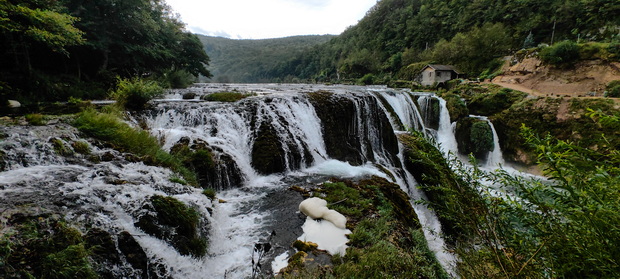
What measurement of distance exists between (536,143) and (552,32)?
43.7 meters

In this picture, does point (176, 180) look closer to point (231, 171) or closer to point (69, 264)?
point (231, 171)

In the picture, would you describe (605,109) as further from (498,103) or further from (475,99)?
A: (475,99)

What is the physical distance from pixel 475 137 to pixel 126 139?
1818 centimetres

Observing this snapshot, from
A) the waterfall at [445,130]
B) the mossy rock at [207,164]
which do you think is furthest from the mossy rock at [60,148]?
the waterfall at [445,130]

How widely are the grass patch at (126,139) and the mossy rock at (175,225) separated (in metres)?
1.68

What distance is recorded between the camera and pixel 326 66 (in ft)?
258

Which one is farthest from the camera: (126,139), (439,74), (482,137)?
(439,74)

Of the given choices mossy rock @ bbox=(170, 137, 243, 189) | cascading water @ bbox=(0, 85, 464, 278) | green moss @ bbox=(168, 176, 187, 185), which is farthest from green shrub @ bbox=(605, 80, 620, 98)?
green moss @ bbox=(168, 176, 187, 185)

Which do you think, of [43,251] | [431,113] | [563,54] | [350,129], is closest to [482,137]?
[431,113]

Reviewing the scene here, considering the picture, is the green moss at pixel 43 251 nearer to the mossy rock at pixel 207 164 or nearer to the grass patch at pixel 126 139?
the grass patch at pixel 126 139

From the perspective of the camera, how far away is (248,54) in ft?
399

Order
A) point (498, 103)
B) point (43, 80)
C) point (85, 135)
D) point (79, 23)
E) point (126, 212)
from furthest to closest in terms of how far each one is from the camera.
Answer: point (498, 103) < point (79, 23) < point (43, 80) < point (85, 135) < point (126, 212)

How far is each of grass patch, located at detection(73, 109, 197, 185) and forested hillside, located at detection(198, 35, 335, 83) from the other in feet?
282

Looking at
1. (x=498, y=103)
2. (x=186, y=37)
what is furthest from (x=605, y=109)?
(x=186, y=37)
